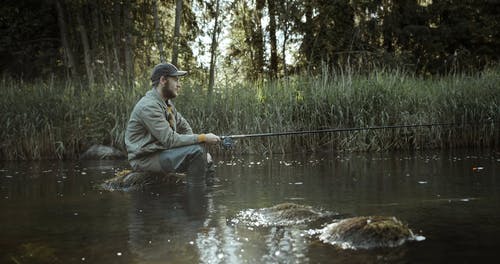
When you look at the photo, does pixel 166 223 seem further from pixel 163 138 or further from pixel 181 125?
pixel 181 125

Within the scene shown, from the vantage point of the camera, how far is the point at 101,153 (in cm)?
1230

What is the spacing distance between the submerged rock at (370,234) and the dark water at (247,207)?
106 mm

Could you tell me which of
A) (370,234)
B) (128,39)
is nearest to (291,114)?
(128,39)

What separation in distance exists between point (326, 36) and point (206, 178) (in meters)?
13.6

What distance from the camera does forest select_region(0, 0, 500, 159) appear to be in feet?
39.8

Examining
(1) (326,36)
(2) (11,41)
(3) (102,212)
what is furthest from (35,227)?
(1) (326,36)

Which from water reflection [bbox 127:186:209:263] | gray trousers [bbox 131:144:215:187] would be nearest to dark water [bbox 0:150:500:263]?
water reflection [bbox 127:186:209:263]

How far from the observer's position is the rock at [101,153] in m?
12.3

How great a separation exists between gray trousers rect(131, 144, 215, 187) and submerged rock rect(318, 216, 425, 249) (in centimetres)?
314

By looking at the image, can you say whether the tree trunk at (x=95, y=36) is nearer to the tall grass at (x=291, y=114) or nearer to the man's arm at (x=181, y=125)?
the tall grass at (x=291, y=114)

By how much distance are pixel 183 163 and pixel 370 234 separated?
346 cm

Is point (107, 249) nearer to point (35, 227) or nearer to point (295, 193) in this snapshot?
point (35, 227)

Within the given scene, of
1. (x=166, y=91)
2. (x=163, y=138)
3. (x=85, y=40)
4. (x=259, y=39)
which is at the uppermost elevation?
(x=259, y=39)

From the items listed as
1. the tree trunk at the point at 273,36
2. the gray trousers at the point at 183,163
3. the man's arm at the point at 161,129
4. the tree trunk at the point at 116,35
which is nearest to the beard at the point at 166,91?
the man's arm at the point at 161,129
